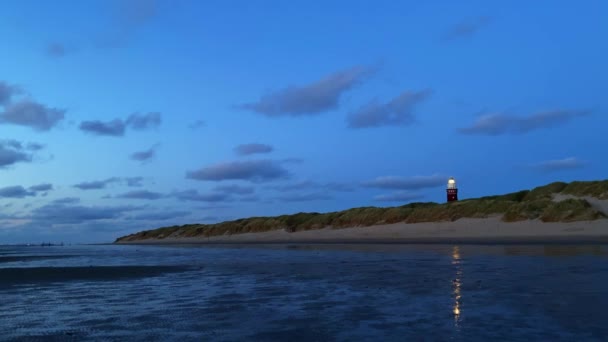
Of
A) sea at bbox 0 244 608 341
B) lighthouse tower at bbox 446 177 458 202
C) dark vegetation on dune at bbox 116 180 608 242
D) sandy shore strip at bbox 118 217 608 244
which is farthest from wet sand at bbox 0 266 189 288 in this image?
lighthouse tower at bbox 446 177 458 202

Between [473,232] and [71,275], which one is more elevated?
[473,232]

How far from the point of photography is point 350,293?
1150cm

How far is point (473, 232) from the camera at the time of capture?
4206 cm

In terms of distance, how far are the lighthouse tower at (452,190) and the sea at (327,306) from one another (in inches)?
1961

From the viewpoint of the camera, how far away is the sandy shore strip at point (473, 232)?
34.0 meters

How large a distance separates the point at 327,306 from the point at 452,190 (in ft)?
193

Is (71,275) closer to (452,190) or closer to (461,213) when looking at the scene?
(461,213)

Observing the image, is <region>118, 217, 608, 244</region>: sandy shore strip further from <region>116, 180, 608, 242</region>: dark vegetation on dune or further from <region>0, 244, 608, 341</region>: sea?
<region>0, 244, 608, 341</region>: sea

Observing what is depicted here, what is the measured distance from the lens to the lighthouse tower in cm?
6542

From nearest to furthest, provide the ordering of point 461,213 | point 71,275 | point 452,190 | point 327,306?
1. point 327,306
2. point 71,275
3. point 461,213
4. point 452,190

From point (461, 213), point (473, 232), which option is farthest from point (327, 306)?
point (461, 213)

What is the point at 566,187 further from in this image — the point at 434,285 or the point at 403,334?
the point at 403,334

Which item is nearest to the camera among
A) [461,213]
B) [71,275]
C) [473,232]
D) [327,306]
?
[327,306]

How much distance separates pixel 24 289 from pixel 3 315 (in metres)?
4.90
